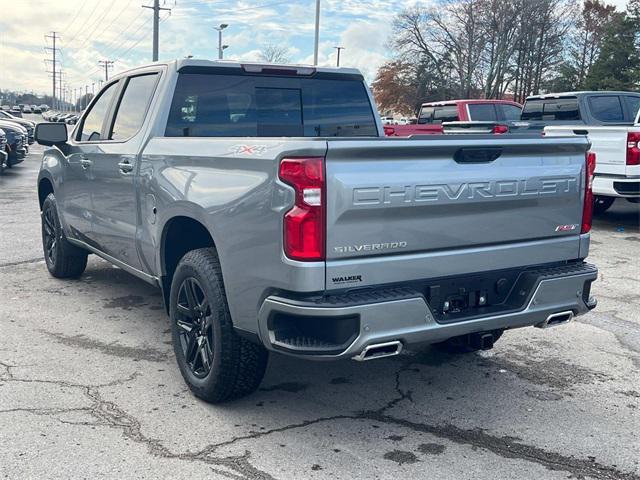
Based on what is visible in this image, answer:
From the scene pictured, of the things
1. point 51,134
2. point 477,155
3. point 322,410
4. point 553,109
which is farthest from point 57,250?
point 553,109

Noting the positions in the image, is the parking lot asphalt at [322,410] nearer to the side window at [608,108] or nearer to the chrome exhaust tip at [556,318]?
the chrome exhaust tip at [556,318]

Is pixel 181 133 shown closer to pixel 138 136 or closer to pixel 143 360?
pixel 138 136

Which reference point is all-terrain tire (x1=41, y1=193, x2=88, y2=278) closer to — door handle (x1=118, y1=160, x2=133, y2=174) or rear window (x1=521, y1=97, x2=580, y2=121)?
door handle (x1=118, y1=160, x2=133, y2=174)

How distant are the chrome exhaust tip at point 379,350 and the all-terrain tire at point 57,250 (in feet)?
13.9

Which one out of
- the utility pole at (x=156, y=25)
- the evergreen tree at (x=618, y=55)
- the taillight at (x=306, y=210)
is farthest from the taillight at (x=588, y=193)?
the evergreen tree at (x=618, y=55)

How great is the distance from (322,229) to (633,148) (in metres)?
8.23

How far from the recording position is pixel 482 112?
1780 cm

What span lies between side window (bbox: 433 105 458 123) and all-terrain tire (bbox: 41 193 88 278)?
12570 mm

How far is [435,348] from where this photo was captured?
5.25m

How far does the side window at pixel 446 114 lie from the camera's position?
712 inches

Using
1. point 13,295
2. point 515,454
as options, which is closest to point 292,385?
point 515,454

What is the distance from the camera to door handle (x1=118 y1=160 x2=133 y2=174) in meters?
4.94

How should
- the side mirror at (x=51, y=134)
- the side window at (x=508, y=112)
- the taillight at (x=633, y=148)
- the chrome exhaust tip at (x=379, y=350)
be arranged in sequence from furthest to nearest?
1. the side window at (x=508, y=112)
2. the taillight at (x=633, y=148)
3. the side mirror at (x=51, y=134)
4. the chrome exhaust tip at (x=379, y=350)

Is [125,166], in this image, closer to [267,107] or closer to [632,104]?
[267,107]
